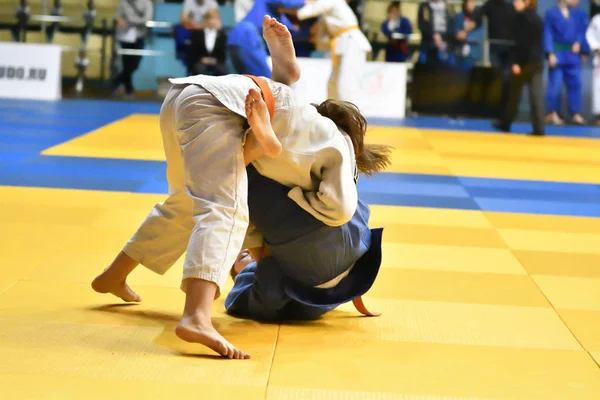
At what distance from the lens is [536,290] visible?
4.62 m

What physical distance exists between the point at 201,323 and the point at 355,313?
3.46 ft

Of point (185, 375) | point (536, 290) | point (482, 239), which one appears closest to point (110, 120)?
point (482, 239)

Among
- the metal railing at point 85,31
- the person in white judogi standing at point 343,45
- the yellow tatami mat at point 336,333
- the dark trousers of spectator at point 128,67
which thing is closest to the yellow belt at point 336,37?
the person in white judogi standing at point 343,45

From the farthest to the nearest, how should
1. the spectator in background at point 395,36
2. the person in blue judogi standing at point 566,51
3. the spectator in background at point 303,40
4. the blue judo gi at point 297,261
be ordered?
the spectator in background at point 395,36 → the person in blue judogi standing at point 566,51 → the spectator in background at point 303,40 → the blue judo gi at point 297,261

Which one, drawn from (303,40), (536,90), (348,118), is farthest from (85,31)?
(348,118)

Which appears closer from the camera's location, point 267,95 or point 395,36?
point 267,95

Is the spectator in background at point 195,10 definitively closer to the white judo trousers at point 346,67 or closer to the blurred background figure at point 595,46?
the white judo trousers at point 346,67

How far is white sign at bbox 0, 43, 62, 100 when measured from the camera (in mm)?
15938

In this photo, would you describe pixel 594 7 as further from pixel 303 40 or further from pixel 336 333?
pixel 336 333

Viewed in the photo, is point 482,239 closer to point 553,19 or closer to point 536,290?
point 536,290

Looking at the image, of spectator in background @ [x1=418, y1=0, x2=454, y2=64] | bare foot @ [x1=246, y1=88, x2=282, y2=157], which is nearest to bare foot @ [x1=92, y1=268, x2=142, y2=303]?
bare foot @ [x1=246, y1=88, x2=282, y2=157]

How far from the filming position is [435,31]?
1689cm

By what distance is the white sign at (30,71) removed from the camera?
15.9m

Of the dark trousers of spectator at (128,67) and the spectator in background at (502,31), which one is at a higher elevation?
the spectator in background at (502,31)
